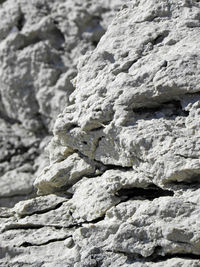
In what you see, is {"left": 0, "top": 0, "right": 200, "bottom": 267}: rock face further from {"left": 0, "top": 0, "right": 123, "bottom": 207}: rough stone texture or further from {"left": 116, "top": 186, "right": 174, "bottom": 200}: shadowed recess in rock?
{"left": 0, "top": 0, "right": 123, "bottom": 207}: rough stone texture

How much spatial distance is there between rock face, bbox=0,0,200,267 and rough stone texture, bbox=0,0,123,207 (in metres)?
1.92

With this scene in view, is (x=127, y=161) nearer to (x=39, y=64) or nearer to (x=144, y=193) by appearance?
(x=144, y=193)

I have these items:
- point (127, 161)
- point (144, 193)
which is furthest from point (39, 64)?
point (144, 193)

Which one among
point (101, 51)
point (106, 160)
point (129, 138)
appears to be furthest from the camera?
point (101, 51)

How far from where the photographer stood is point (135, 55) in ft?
11.5

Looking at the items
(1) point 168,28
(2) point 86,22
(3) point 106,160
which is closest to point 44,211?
(3) point 106,160

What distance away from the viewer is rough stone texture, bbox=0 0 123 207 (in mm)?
5688

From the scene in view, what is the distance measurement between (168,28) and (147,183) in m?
1.06

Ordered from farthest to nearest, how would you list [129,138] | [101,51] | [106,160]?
[101,51] < [106,160] < [129,138]

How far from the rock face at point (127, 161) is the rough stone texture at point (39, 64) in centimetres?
192

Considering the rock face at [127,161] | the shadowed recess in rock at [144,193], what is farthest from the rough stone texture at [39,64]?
the shadowed recess in rock at [144,193]

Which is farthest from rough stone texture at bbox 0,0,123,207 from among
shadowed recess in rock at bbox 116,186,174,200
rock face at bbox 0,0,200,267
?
shadowed recess in rock at bbox 116,186,174,200

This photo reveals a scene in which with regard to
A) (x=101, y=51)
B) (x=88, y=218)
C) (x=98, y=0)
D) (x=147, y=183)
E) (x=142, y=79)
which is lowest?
(x=88, y=218)

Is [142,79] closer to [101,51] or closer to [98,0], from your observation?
[101,51]
